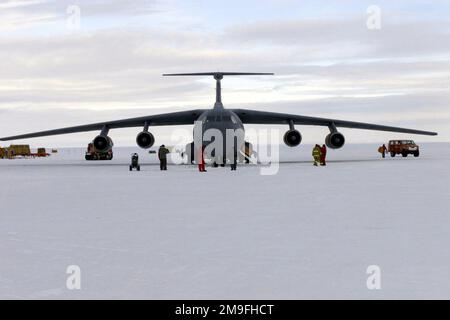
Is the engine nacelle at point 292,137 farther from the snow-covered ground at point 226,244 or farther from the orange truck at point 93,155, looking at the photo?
the orange truck at point 93,155

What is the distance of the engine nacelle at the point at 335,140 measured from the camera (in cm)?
3688

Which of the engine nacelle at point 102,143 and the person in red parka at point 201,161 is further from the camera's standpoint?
the engine nacelle at point 102,143

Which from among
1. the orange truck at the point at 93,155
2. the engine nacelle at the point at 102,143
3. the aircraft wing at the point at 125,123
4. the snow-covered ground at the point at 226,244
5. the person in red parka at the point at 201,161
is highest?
the orange truck at the point at 93,155

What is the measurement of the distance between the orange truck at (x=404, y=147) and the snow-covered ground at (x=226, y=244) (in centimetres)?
3585

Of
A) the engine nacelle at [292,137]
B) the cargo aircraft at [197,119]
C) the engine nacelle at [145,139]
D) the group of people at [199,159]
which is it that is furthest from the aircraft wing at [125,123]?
the group of people at [199,159]

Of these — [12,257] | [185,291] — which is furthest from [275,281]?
[12,257]

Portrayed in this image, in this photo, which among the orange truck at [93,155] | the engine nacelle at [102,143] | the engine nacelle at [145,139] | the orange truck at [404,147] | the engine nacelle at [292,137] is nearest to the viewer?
the engine nacelle at [145,139]

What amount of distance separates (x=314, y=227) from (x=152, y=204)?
16.4 ft

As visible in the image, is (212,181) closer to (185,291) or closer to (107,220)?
(107,220)

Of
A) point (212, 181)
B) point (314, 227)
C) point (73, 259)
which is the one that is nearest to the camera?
point (73, 259)

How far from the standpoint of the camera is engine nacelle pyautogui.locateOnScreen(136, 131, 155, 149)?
116 feet

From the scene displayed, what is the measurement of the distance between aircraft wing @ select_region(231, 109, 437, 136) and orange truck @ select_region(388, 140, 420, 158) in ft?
38.8

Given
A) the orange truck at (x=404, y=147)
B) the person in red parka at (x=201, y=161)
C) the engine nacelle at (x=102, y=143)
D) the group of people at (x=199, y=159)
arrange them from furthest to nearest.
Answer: the orange truck at (x=404, y=147), the engine nacelle at (x=102, y=143), the group of people at (x=199, y=159), the person in red parka at (x=201, y=161)

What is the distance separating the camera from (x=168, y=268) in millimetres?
7484
